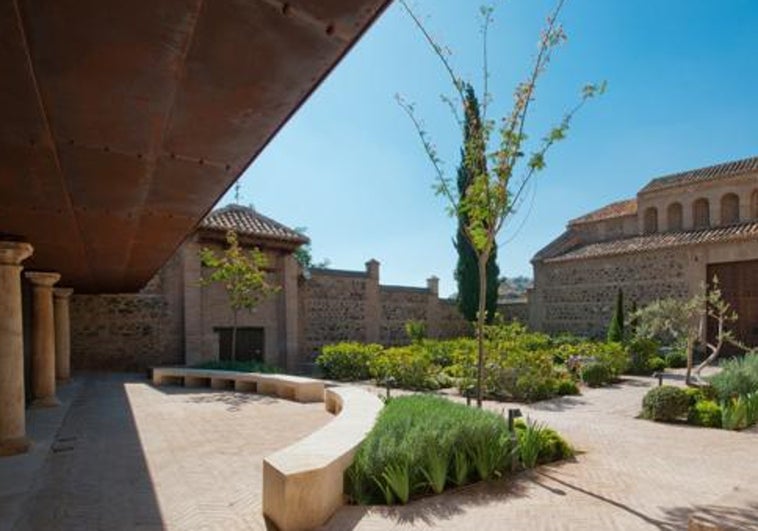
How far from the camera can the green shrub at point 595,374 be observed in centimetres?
1391

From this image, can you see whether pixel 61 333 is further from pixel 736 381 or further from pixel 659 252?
pixel 659 252

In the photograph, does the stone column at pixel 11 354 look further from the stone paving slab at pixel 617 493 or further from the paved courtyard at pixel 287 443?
the stone paving slab at pixel 617 493

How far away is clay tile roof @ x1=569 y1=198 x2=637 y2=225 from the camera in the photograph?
82.2ft

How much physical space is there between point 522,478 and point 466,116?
5693 mm

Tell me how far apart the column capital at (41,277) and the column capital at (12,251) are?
13.8ft

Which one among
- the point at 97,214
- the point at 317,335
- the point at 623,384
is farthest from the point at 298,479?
the point at 317,335

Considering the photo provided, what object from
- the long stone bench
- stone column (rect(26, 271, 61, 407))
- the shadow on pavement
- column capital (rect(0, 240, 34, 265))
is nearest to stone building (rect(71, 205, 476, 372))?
the long stone bench

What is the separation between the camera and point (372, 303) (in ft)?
70.0

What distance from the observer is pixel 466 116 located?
831 centimetres

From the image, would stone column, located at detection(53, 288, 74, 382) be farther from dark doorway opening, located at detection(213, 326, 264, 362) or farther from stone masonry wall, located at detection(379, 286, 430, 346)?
stone masonry wall, located at detection(379, 286, 430, 346)

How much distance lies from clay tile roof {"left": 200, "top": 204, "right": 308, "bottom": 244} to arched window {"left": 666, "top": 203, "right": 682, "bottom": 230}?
17.2 m

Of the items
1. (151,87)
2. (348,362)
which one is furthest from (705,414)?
(348,362)

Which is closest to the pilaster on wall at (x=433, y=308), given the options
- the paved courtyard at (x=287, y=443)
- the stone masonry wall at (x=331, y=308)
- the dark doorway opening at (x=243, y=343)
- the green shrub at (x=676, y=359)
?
the stone masonry wall at (x=331, y=308)

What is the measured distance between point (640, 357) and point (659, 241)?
753 cm
